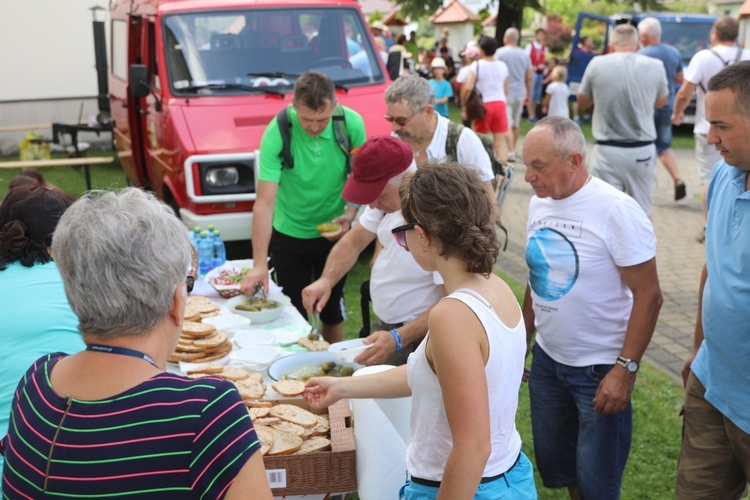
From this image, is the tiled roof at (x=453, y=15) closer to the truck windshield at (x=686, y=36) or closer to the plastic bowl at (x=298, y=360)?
the truck windshield at (x=686, y=36)

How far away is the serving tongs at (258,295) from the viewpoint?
161 inches

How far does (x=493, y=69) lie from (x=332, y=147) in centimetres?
676

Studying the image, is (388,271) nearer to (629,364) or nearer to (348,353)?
(348,353)

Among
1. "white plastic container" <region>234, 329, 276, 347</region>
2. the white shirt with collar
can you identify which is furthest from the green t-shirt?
"white plastic container" <region>234, 329, 276, 347</region>

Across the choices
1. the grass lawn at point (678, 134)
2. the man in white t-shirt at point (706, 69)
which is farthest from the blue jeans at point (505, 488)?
the grass lawn at point (678, 134)

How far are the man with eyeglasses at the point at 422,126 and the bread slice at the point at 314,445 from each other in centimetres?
162

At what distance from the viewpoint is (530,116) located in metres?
17.5

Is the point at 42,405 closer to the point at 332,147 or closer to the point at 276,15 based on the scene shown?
the point at 332,147

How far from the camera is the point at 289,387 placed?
3078 millimetres

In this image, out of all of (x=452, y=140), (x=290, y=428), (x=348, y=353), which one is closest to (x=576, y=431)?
(x=348, y=353)

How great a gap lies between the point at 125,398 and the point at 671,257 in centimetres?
717

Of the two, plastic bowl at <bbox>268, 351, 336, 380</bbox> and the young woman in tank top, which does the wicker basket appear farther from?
plastic bowl at <bbox>268, 351, 336, 380</bbox>

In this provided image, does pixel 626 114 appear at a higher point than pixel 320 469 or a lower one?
higher

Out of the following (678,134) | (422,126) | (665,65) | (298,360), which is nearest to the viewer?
(298,360)
